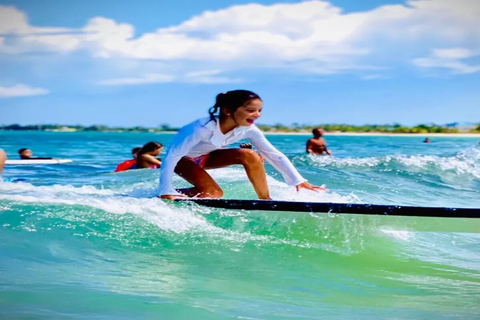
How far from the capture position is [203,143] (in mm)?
5586

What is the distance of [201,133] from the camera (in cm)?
540

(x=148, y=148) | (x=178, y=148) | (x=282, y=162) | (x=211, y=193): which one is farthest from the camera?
(x=148, y=148)

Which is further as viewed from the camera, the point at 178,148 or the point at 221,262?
the point at 178,148

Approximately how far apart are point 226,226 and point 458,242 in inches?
94.3

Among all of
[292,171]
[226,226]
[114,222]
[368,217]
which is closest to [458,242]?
[368,217]

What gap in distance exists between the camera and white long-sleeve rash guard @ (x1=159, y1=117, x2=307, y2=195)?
17.7 ft

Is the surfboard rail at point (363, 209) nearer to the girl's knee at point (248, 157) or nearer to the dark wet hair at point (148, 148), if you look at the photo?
the girl's knee at point (248, 157)

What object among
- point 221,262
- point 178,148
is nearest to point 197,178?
point 178,148

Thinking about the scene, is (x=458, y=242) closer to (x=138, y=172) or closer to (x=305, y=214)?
(x=305, y=214)

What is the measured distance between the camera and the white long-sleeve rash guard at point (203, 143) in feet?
17.7

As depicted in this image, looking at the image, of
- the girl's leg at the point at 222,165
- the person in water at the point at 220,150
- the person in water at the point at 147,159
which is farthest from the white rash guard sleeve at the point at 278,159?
the person in water at the point at 147,159

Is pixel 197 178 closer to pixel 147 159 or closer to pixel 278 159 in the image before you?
pixel 278 159

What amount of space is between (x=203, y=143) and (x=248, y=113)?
576mm

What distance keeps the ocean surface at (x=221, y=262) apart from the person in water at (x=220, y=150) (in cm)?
42
